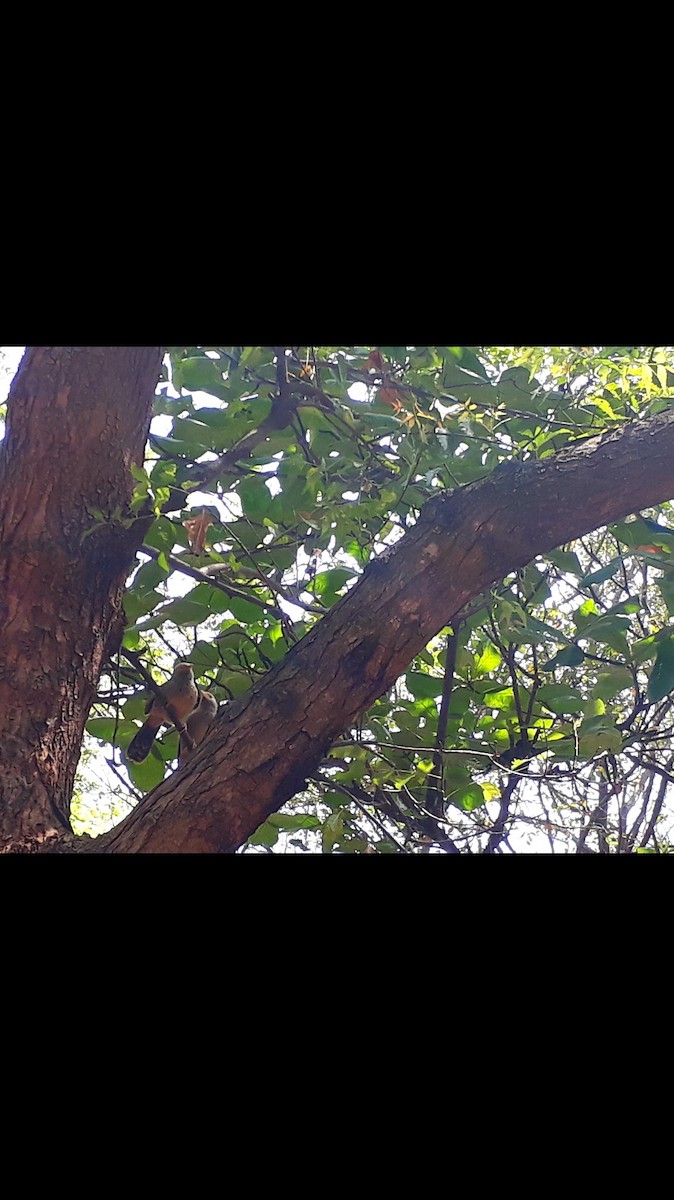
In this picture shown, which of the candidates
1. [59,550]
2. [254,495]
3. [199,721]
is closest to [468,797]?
[199,721]

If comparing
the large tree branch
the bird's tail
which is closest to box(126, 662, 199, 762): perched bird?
the bird's tail

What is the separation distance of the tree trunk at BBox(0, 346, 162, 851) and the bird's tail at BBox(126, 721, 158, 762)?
133mm

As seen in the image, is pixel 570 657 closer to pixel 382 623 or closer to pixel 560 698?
pixel 560 698

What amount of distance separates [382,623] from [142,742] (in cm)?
44

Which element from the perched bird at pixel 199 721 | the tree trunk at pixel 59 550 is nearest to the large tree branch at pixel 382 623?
the tree trunk at pixel 59 550

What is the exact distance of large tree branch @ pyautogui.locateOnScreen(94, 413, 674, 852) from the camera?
992 mm

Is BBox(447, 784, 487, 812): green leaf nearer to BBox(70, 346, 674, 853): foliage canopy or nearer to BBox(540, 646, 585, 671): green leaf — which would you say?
BBox(70, 346, 674, 853): foliage canopy

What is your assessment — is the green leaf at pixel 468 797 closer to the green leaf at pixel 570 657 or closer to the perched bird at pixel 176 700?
the green leaf at pixel 570 657

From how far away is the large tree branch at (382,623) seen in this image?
0.99 m

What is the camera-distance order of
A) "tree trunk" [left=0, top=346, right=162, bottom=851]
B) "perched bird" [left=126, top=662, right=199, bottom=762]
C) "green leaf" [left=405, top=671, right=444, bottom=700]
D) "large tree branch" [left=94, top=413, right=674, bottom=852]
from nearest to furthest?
1. "large tree branch" [left=94, top=413, right=674, bottom=852]
2. "tree trunk" [left=0, top=346, right=162, bottom=851]
3. "perched bird" [left=126, top=662, right=199, bottom=762]
4. "green leaf" [left=405, top=671, right=444, bottom=700]

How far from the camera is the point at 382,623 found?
3.41 feet

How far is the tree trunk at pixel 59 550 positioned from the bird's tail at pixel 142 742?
5.2 inches
